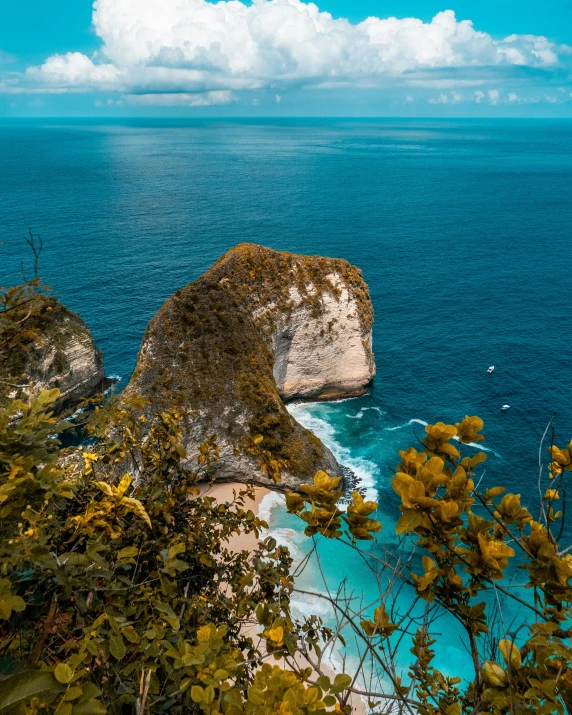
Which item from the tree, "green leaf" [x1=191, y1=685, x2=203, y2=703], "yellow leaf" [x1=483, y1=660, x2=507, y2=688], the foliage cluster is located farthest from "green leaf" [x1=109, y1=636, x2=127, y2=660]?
"yellow leaf" [x1=483, y1=660, x2=507, y2=688]

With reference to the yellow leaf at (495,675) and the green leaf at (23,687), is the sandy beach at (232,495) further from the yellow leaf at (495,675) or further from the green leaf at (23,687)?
the green leaf at (23,687)

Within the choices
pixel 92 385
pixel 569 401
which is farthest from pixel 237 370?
pixel 569 401

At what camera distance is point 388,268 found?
8556 cm

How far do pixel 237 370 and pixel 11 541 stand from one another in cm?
A: 3468

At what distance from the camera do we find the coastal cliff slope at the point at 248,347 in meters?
36.9

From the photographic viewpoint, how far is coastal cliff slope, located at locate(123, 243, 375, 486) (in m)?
36.9

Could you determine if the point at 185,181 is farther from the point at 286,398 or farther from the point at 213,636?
the point at 213,636

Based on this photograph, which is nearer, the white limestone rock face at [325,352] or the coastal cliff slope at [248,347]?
the coastal cliff slope at [248,347]

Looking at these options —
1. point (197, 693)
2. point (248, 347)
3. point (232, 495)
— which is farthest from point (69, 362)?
point (197, 693)

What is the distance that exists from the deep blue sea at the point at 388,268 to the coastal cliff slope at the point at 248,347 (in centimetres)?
572

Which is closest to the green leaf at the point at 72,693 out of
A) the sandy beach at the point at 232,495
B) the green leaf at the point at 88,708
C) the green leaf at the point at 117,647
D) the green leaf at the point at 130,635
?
the green leaf at the point at 88,708

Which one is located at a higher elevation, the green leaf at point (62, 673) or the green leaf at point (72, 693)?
the green leaf at point (72, 693)

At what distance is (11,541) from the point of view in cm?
427

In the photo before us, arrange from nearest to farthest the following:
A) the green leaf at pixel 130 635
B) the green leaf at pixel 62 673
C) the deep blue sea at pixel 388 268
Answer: the green leaf at pixel 62 673 → the green leaf at pixel 130 635 → the deep blue sea at pixel 388 268
